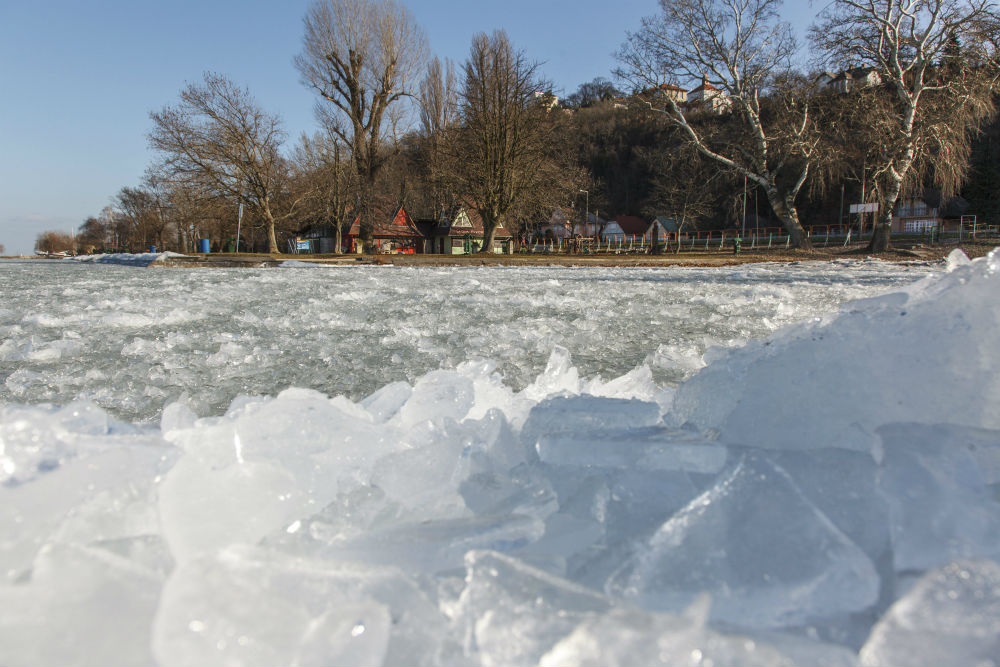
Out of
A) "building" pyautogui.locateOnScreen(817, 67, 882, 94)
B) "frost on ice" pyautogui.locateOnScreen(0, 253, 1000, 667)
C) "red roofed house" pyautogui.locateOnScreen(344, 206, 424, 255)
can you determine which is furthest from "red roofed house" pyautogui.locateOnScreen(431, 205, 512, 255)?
"frost on ice" pyautogui.locateOnScreen(0, 253, 1000, 667)

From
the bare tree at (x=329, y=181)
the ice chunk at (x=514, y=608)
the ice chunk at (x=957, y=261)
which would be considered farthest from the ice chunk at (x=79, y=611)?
the bare tree at (x=329, y=181)

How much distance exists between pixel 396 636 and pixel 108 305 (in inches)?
157

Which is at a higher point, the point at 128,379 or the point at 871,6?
the point at 871,6

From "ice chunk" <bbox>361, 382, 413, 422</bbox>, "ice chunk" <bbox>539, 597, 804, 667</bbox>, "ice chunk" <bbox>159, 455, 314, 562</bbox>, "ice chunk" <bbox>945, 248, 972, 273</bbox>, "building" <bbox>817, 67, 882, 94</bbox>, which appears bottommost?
"ice chunk" <bbox>539, 597, 804, 667</bbox>

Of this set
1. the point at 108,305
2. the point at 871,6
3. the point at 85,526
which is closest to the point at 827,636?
the point at 85,526

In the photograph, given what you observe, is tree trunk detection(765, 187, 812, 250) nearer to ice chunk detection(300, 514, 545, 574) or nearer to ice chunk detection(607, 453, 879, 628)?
ice chunk detection(607, 453, 879, 628)

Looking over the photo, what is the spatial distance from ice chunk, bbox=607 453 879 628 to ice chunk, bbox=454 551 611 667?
0.21 ft

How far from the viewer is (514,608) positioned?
59 cm

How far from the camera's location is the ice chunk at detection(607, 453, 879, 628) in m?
0.60

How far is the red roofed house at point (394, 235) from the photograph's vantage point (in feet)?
113

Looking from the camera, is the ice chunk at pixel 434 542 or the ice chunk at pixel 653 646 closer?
the ice chunk at pixel 653 646

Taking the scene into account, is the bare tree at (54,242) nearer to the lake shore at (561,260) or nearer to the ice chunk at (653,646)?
the lake shore at (561,260)

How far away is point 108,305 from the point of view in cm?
361

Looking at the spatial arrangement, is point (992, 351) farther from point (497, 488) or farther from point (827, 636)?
point (497, 488)
